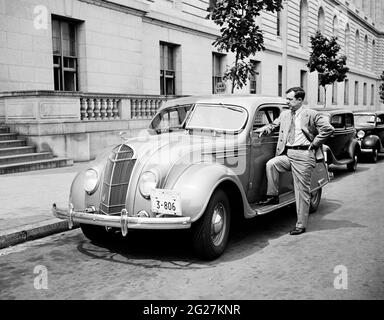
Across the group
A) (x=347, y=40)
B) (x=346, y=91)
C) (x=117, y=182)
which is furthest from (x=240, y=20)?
(x=347, y=40)

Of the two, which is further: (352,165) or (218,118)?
(352,165)

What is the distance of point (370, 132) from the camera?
14938 millimetres

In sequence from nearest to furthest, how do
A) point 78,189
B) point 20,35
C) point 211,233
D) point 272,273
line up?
point 272,273
point 211,233
point 78,189
point 20,35

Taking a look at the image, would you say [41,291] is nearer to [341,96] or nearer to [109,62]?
[109,62]

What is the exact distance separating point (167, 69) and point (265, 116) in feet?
51.1

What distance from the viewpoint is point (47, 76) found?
1513 centimetres

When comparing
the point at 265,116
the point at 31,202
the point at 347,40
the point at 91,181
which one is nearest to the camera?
the point at 91,181

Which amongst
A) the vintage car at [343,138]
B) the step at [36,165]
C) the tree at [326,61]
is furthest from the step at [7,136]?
the tree at [326,61]

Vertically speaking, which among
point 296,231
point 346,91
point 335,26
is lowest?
point 296,231

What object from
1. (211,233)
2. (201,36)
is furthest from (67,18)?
(211,233)

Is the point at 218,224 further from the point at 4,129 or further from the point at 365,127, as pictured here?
the point at 365,127

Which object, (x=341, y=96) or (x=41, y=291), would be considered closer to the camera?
(x=41, y=291)
